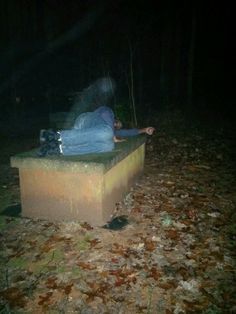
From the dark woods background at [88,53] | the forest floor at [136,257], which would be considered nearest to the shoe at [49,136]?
the forest floor at [136,257]

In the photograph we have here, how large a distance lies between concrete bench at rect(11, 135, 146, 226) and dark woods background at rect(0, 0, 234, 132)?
27.8ft

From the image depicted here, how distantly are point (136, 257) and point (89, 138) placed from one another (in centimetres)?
171

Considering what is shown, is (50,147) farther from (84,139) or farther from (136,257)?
(136,257)

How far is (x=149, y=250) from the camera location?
3.73m

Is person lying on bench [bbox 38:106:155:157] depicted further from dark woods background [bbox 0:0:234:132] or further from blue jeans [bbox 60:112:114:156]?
dark woods background [bbox 0:0:234:132]

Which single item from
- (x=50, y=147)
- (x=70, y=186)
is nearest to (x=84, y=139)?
(x=50, y=147)

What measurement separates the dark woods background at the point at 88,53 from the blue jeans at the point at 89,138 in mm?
8100

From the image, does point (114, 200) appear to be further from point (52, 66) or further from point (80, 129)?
point (52, 66)

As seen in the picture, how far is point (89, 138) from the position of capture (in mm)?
4449

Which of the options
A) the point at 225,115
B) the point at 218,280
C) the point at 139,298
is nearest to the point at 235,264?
the point at 218,280

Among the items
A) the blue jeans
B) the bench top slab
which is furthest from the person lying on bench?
the bench top slab

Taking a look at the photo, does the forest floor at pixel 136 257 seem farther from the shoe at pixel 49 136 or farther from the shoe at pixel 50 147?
the shoe at pixel 49 136

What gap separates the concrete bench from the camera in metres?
4.08

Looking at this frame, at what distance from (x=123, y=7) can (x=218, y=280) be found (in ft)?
40.4
